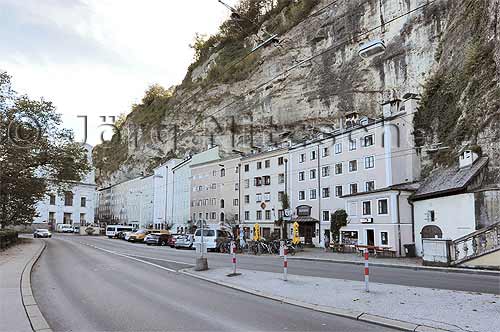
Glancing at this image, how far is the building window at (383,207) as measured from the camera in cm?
3478

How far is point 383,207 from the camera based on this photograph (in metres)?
35.2

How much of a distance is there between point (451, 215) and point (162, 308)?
25271mm

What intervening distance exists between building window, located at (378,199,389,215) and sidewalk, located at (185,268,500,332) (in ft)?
75.0

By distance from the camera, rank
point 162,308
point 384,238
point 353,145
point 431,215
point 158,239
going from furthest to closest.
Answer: point 158,239, point 353,145, point 384,238, point 431,215, point 162,308

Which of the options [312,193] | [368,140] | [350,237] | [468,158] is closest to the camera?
[468,158]

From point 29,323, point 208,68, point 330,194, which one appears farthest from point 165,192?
point 29,323

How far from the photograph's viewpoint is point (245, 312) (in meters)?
8.73

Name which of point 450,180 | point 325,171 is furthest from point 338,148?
point 450,180

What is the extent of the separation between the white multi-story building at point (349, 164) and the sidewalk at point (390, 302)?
26254 millimetres

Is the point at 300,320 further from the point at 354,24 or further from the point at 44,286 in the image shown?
the point at 354,24

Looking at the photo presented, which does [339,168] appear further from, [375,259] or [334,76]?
[334,76]

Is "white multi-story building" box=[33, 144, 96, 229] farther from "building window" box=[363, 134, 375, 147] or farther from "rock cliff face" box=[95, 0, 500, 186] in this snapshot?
"building window" box=[363, 134, 375, 147]

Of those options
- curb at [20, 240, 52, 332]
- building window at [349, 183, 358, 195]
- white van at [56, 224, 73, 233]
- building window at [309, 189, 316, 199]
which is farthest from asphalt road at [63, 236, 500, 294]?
white van at [56, 224, 73, 233]

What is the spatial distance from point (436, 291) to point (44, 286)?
10988mm
